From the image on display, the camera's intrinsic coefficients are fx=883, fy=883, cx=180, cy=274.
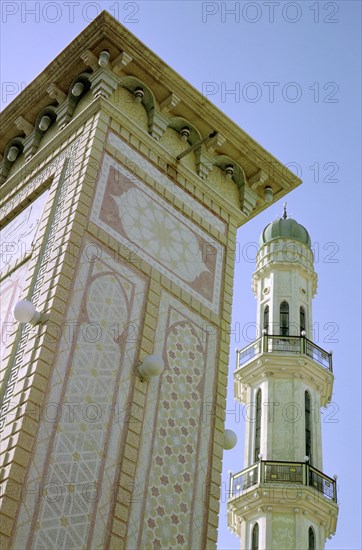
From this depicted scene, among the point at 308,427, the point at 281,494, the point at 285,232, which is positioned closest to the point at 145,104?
the point at 281,494

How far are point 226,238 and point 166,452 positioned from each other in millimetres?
3260

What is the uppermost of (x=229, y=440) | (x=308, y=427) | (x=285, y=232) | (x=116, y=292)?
(x=285, y=232)

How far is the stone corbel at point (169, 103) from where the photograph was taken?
35.3ft

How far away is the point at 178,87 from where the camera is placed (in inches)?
425

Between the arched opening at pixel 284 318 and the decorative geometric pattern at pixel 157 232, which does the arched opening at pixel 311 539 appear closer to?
the arched opening at pixel 284 318

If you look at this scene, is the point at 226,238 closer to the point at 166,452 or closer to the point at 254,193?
the point at 254,193

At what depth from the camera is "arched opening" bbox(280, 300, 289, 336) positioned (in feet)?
77.0

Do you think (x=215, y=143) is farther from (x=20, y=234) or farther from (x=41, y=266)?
(x=41, y=266)

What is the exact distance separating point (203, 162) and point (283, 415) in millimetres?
11906

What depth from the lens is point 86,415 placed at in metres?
7.97

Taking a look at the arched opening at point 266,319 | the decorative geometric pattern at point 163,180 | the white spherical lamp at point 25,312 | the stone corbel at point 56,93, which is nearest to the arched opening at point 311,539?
the arched opening at point 266,319

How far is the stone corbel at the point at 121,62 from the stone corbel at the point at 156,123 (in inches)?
25.6

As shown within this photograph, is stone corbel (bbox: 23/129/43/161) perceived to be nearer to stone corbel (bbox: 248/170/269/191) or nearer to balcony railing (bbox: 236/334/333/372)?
stone corbel (bbox: 248/170/269/191)

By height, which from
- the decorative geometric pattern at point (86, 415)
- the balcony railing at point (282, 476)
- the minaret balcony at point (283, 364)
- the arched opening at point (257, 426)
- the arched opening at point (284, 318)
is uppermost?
the arched opening at point (284, 318)
